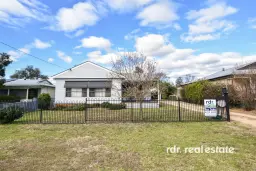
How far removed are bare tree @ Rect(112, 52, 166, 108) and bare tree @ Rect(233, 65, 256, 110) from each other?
6759 millimetres

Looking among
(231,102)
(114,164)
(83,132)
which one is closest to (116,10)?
(83,132)

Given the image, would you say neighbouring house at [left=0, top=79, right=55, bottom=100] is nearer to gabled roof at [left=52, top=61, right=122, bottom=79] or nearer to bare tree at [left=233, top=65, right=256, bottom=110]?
gabled roof at [left=52, top=61, right=122, bottom=79]

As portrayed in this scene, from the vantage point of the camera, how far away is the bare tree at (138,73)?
36.3 ft

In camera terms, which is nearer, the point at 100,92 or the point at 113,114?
the point at 113,114

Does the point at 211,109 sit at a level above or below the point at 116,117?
above

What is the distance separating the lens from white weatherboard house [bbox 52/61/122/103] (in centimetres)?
2005

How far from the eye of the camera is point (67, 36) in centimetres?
1623

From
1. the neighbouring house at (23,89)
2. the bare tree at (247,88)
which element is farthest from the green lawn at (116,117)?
the neighbouring house at (23,89)

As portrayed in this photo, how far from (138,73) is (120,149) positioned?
756cm

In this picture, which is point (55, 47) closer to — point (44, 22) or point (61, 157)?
point (44, 22)

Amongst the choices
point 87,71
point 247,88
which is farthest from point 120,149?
point 87,71

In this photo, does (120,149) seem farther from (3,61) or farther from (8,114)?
(3,61)

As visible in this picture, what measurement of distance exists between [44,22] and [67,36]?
2.90 metres

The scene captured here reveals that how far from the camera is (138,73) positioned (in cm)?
1198
